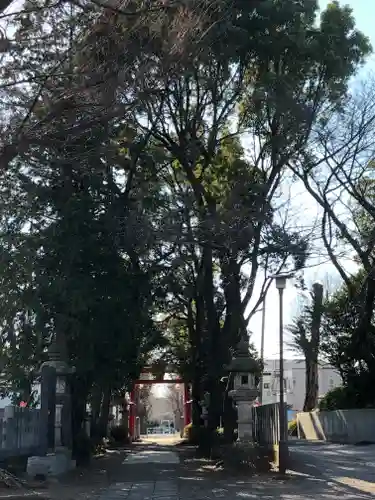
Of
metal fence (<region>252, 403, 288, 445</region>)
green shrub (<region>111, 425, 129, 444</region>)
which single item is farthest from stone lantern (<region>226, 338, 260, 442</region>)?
green shrub (<region>111, 425, 129, 444</region>)

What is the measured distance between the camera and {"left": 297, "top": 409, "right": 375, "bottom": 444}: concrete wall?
82.3ft

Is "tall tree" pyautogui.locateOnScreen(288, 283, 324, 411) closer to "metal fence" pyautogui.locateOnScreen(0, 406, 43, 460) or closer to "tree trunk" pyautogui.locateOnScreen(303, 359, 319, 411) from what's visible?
"tree trunk" pyautogui.locateOnScreen(303, 359, 319, 411)

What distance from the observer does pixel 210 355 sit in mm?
21078

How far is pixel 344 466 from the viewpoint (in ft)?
52.5

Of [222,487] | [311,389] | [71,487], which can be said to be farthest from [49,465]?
[311,389]

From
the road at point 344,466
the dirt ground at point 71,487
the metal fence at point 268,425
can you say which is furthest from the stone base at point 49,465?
the road at point 344,466

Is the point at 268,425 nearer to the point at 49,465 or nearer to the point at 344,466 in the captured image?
the point at 344,466

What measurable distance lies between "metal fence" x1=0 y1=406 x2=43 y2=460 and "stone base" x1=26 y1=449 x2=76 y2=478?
29cm

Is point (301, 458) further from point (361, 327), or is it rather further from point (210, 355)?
point (361, 327)

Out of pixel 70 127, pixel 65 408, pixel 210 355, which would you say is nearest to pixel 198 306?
pixel 210 355

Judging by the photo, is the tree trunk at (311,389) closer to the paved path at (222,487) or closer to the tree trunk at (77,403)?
the tree trunk at (77,403)

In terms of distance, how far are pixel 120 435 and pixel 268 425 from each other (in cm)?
2238

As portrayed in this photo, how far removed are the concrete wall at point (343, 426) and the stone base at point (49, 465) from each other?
1288 centimetres

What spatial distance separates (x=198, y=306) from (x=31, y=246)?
9.61 m
